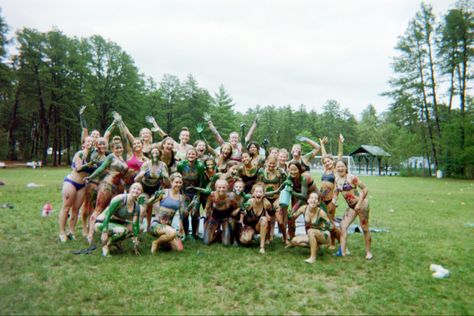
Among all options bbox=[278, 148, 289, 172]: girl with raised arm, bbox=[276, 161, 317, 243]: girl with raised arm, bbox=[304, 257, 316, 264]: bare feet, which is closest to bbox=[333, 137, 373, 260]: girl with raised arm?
bbox=[276, 161, 317, 243]: girl with raised arm

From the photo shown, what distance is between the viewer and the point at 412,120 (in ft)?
129

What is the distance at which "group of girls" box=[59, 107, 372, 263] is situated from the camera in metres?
6.18

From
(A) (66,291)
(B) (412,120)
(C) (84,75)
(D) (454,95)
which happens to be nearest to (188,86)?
(C) (84,75)

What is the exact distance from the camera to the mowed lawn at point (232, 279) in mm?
4051

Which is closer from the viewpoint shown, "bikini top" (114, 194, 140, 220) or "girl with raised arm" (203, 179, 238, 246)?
"bikini top" (114, 194, 140, 220)

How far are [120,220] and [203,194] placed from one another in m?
2.00

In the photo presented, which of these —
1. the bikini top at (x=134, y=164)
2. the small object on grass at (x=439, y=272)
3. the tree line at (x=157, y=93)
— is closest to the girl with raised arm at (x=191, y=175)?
the bikini top at (x=134, y=164)

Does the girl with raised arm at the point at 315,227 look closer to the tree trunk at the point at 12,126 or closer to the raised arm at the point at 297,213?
the raised arm at the point at 297,213

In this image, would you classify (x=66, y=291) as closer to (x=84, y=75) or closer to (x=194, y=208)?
(x=194, y=208)

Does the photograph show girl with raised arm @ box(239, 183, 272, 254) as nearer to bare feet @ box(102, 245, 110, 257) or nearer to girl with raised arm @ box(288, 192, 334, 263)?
girl with raised arm @ box(288, 192, 334, 263)

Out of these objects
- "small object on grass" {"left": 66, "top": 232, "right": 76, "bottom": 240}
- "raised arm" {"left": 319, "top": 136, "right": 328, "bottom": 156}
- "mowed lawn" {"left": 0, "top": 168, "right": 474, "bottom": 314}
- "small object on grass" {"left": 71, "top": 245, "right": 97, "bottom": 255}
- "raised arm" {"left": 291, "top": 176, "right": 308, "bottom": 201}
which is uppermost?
"raised arm" {"left": 319, "top": 136, "right": 328, "bottom": 156}

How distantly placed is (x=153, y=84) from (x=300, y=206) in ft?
181

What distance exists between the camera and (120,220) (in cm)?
621

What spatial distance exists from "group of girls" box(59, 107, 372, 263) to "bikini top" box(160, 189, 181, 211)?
0.02 metres
